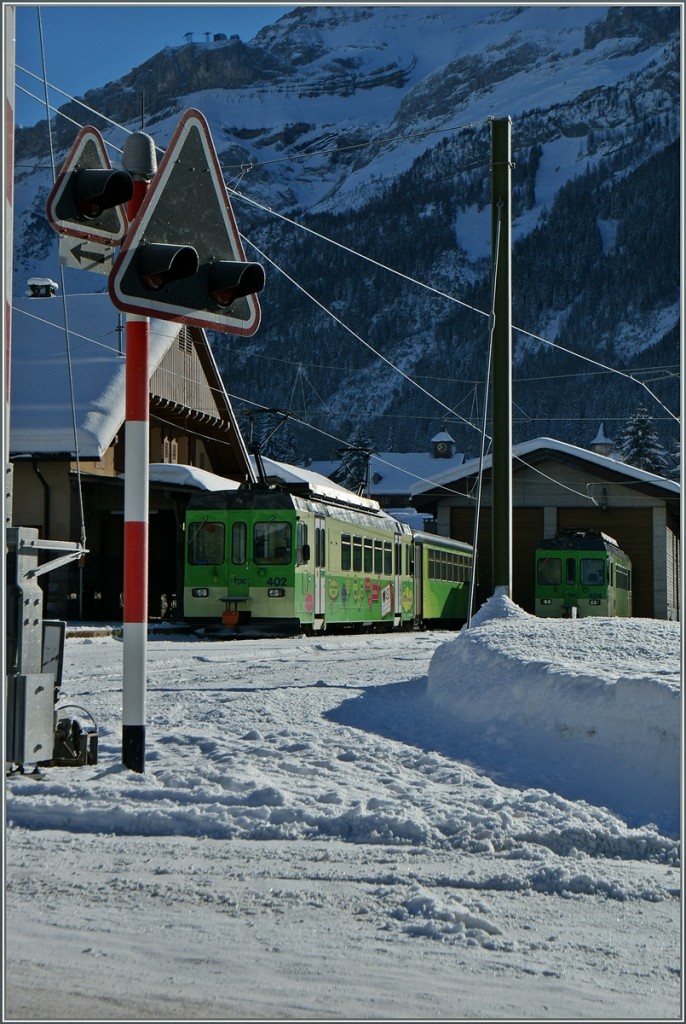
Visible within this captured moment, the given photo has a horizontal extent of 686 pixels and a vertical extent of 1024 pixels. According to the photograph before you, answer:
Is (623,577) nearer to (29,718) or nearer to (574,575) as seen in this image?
(574,575)

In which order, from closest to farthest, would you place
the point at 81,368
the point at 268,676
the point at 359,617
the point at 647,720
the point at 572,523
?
the point at 647,720 < the point at 268,676 < the point at 359,617 < the point at 81,368 < the point at 572,523

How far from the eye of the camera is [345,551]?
2409 centimetres

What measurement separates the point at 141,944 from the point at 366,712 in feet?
16.9

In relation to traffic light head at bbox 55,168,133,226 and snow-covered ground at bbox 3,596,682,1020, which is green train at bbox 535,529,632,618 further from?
traffic light head at bbox 55,168,133,226

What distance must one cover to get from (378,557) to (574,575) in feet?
30.4

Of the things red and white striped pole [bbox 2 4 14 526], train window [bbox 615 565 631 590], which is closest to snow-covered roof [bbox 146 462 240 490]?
train window [bbox 615 565 631 590]

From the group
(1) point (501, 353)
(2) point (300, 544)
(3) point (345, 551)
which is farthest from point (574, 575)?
(1) point (501, 353)

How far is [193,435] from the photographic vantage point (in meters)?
35.0

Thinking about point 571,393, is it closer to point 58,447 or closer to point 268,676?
point 58,447

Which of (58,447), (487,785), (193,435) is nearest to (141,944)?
(487,785)

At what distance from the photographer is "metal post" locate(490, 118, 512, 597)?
13.8 metres

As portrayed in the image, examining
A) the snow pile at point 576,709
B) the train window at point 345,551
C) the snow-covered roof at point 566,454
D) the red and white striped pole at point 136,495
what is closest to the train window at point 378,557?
the train window at point 345,551

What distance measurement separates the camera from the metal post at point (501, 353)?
13.8 meters

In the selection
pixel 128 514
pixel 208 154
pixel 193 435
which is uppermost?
pixel 193 435
